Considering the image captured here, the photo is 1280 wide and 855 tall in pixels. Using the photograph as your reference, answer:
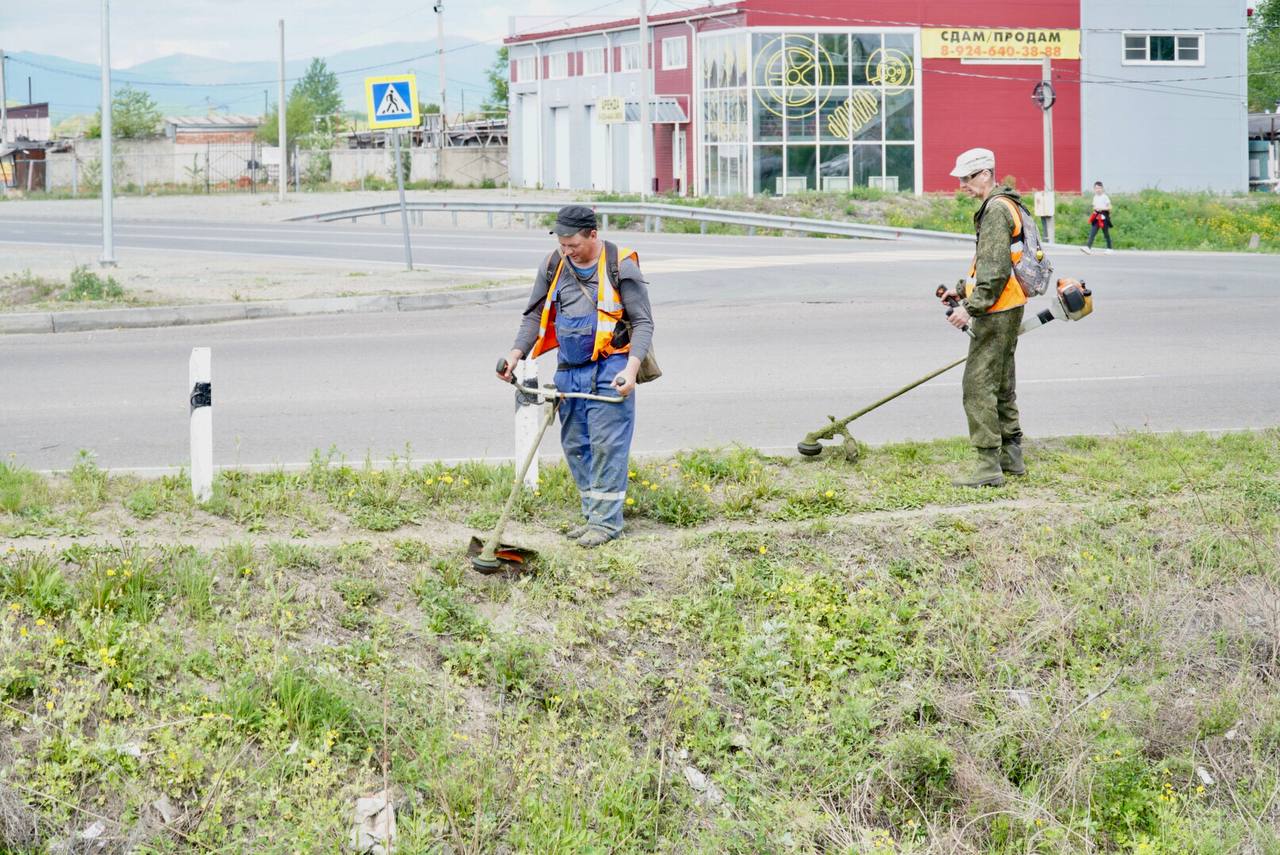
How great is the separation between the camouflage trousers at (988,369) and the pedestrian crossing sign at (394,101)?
1147 cm

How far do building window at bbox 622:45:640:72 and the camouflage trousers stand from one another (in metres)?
43.2

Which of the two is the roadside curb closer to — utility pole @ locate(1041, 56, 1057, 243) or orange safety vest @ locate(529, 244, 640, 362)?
orange safety vest @ locate(529, 244, 640, 362)

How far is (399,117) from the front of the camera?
17891 mm

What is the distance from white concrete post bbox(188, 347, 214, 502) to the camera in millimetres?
7004

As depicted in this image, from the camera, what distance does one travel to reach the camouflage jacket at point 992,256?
24.3 feet

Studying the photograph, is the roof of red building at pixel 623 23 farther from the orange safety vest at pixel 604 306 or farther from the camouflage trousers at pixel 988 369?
the orange safety vest at pixel 604 306

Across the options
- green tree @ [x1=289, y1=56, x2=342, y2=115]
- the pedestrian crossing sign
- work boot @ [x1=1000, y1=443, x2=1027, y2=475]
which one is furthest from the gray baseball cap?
green tree @ [x1=289, y1=56, x2=342, y2=115]

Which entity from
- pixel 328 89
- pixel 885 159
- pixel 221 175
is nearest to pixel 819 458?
pixel 885 159

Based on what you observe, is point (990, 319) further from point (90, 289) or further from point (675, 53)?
point (675, 53)

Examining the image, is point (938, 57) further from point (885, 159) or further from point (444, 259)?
point (444, 259)

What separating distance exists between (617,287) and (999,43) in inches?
1542

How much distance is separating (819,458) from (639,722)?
2.85m

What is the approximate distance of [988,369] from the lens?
7.66m

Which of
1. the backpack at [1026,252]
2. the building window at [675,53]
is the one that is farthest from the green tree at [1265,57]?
the backpack at [1026,252]
